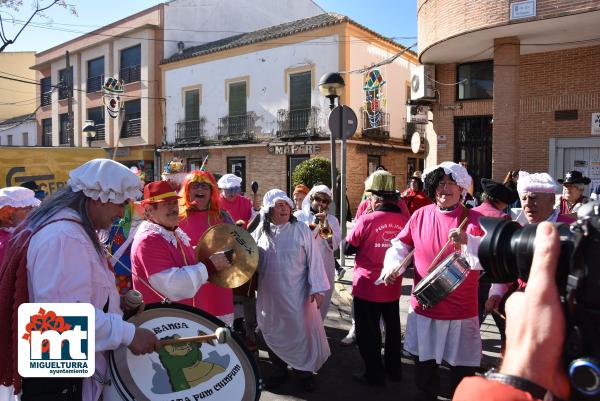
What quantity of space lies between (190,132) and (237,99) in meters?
3.62

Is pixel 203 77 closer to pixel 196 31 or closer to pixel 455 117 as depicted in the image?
pixel 196 31

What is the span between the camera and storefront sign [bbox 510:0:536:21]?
32.2 ft

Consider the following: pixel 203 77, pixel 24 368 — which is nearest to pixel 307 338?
pixel 24 368

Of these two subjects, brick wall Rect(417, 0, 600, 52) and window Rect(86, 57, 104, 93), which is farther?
window Rect(86, 57, 104, 93)

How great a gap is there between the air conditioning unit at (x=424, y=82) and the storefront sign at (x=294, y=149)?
6.69 metres

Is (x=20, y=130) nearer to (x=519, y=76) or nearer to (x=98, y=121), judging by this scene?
(x=98, y=121)

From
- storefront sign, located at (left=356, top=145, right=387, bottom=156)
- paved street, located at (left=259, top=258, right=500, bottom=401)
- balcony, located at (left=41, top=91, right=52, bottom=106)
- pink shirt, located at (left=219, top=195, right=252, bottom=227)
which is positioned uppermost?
balcony, located at (left=41, top=91, right=52, bottom=106)

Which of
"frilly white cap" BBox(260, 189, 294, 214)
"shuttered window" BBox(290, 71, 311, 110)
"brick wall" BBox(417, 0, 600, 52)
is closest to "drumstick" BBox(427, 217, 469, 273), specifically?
"frilly white cap" BBox(260, 189, 294, 214)

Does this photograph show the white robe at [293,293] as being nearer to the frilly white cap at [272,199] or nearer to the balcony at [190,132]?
the frilly white cap at [272,199]

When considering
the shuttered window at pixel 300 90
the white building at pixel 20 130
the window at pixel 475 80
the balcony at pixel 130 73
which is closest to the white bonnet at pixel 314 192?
the window at pixel 475 80

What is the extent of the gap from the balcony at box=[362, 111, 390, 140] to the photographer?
63.7 feet

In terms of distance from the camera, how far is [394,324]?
14.3ft

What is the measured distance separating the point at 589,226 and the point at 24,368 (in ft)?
7.10

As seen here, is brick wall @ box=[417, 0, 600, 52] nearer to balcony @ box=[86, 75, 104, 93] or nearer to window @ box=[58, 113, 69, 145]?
balcony @ box=[86, 75, 104, 93]
